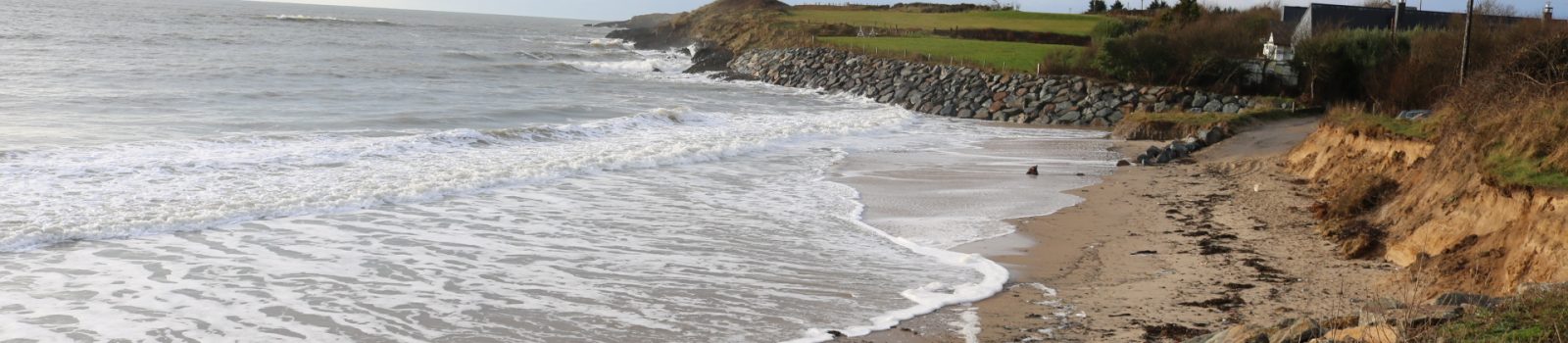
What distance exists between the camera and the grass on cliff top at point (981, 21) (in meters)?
64.1

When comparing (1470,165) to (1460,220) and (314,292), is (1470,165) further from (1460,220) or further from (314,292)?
(314,292)

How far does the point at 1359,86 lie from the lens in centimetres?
3497

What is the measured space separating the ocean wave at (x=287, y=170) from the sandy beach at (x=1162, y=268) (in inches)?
311

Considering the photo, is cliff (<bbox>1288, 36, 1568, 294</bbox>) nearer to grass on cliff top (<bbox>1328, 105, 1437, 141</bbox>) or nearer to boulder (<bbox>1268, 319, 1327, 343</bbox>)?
grass on cliff top (<bbox>1328, 105, 1437, 141</bbox>)

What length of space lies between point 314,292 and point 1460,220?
10372mm

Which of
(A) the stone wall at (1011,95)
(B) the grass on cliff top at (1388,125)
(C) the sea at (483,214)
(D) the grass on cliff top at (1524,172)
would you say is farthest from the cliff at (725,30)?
(D) the grass on cliff top at (1524,172)

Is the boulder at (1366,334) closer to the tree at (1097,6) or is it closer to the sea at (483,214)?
the sea at (483,214)

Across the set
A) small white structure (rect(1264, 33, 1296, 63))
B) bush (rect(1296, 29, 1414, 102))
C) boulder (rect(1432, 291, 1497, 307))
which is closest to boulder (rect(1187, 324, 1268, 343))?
boulder (rect(1432, 291, 1497, 307))

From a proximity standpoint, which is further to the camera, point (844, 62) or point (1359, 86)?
A: point (844, 62)

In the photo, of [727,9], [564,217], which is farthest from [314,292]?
[727,9]

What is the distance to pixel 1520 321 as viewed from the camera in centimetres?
638

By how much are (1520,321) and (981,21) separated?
64.8 metres

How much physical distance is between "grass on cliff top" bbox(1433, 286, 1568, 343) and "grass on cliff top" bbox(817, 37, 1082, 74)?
33620 mm

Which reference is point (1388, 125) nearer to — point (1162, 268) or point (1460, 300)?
point (1162, 268)
